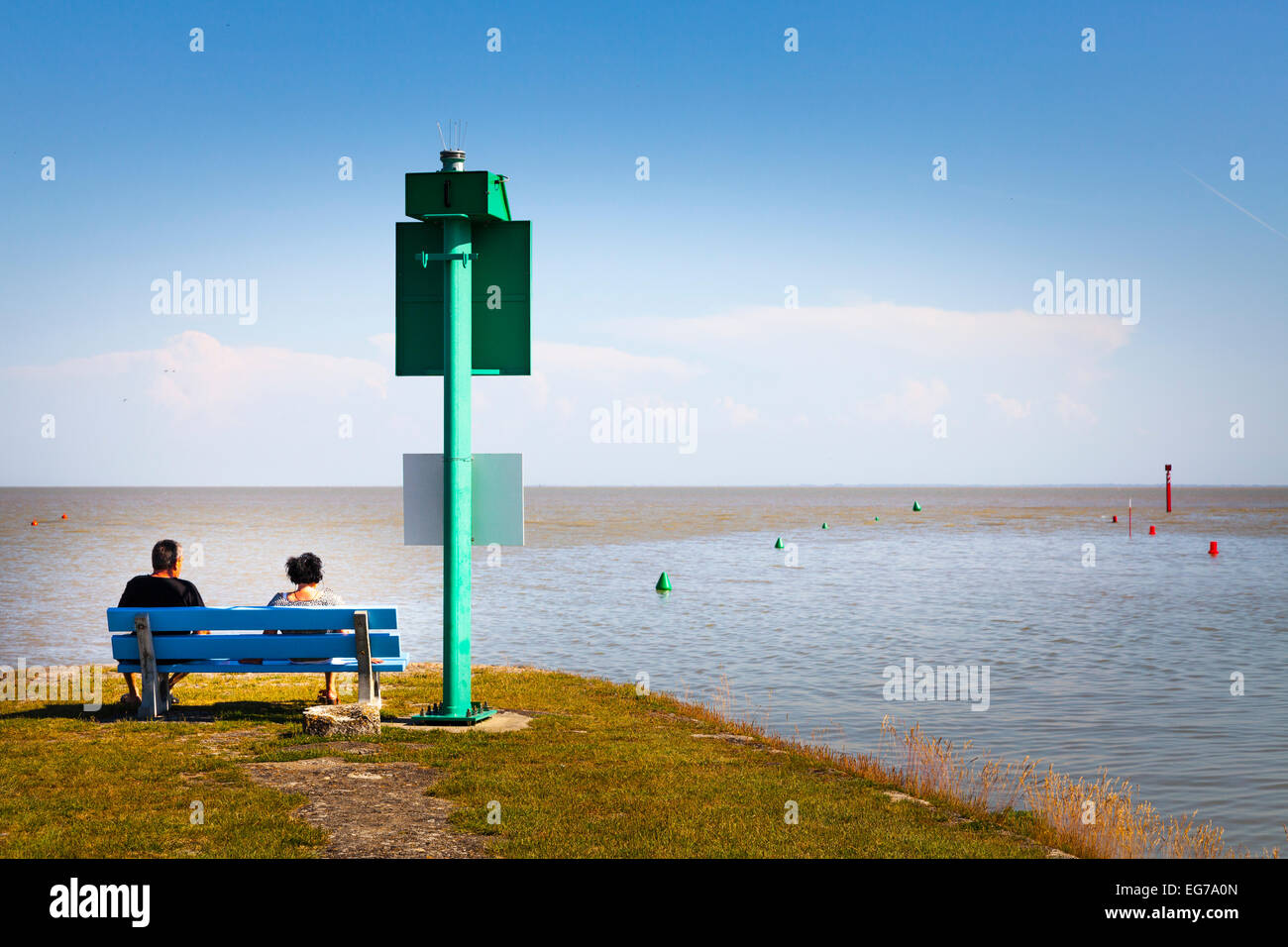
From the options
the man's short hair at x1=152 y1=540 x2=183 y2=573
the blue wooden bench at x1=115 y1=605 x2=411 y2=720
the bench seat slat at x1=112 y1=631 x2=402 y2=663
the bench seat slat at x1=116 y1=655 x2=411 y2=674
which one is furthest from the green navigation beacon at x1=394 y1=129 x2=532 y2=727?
the man's short hair at x1=152 y1=540 x2=183 y2=573

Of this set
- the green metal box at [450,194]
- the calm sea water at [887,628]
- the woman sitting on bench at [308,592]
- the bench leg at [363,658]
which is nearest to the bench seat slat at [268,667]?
the bench leg at [363,658]

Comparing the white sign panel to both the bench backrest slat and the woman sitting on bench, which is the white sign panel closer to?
the bench backrest slat

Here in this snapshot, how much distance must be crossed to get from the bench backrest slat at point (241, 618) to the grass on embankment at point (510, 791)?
0.96 meters

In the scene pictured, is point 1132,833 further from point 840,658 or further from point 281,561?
point 281,561

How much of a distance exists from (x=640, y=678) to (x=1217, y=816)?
348 inches

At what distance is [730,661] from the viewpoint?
18672 millimetres

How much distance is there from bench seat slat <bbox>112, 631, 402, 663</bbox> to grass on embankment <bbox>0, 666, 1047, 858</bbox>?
2.28 feet

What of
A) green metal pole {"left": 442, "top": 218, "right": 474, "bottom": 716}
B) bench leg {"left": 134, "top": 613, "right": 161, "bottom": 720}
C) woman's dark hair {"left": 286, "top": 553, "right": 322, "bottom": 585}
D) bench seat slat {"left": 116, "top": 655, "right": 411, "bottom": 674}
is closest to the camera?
bench leg {"left": 134, "top": 613, "right": 161, "bottom": 720}

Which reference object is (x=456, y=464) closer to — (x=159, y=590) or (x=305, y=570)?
(x=305, y=570)

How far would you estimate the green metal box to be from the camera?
10008 millimetres

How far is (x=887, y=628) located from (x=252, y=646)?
1661cm

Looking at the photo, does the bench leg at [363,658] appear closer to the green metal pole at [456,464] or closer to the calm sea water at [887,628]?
the green metal pole at [456,464]

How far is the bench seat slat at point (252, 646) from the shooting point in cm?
959

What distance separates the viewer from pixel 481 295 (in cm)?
1047
